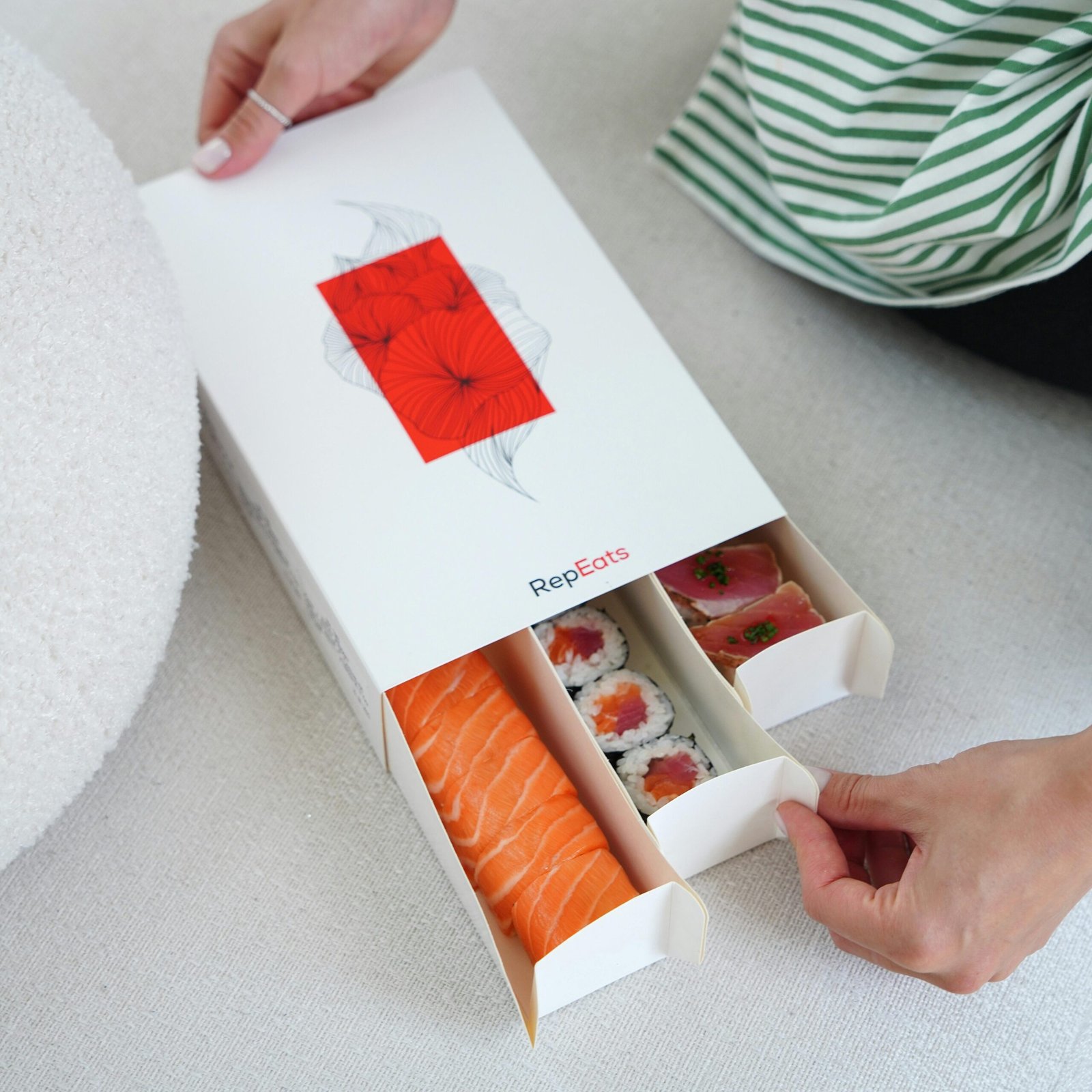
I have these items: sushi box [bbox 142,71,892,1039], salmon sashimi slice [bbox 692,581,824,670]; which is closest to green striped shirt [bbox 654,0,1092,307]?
sushi box [bbox 142,71,892,1039]

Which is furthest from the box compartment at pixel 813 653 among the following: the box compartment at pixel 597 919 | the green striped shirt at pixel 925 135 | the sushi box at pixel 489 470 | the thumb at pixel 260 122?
the thumb at pixel 260 122

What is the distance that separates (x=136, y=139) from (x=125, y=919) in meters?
0.78

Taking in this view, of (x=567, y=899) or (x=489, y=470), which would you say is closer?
(x=567, y=899)

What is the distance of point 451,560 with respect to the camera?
2.49 ft

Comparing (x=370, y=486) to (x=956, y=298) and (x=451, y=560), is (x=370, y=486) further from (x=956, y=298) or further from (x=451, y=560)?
(x=956, y=298)

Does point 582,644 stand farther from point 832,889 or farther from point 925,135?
point 925,135

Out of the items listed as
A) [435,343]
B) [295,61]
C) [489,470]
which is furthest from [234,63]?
[489,470]

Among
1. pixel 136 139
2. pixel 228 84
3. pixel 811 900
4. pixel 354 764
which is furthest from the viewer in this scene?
pixel 136 139

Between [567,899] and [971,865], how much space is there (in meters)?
0.24

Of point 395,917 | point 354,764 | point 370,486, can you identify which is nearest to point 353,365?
point 370,486

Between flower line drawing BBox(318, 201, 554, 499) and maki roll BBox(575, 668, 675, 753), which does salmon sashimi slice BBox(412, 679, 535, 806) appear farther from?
flower line drawing BBox(318, 201, 554, 499)

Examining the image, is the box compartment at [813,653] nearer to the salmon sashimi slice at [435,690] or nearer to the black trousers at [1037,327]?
the salmon sashimi slice at [435,690]

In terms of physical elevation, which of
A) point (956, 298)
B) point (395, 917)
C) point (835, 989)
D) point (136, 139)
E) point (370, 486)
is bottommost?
point (835, 989)

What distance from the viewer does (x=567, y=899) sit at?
69cm
